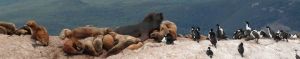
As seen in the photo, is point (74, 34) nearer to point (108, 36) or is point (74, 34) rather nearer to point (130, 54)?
point (108, 36)

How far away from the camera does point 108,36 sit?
214 feet

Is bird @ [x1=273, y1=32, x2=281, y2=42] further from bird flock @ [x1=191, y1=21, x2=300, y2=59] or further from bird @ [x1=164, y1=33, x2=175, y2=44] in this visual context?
bird @ [x1=164, y1=33, x2=175, y2=44]

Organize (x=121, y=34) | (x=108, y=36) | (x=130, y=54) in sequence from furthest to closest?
1. (x=121, y=34)
2. (x=108, y=36)
3. (x=130, y=54)

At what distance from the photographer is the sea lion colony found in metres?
63.9

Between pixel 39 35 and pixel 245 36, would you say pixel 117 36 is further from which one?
pixel 245 36

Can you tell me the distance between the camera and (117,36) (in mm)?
65438

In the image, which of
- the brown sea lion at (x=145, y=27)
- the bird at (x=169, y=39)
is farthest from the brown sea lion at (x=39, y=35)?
the bird at (x=169, y=39)

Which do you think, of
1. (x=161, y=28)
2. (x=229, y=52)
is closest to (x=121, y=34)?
(x=161, y=28)

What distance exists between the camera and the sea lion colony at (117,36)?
63.9 meters

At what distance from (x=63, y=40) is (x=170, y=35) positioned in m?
10.8

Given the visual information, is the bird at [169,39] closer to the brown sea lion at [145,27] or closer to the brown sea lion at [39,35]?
the brown sea lion at [145,27]

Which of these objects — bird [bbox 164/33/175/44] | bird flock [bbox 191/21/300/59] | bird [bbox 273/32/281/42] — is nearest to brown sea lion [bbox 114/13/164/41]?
bird flock [bbox 191/21/300/59]

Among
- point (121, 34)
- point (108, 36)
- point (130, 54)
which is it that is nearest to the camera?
point (130, 54)

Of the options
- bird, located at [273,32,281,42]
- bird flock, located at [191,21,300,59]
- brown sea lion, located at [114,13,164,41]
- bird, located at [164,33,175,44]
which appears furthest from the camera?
brown sea lion, located at [114,13,164,41]
